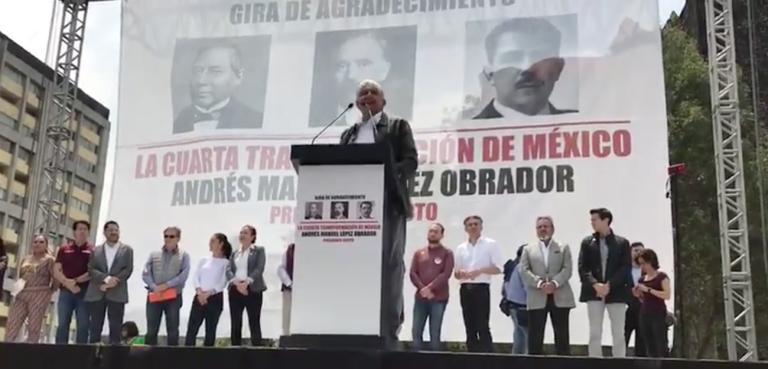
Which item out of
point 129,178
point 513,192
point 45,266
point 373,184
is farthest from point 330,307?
point 129,178

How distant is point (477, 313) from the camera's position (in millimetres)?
4738

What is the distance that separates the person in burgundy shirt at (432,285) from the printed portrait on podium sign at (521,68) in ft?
6.96

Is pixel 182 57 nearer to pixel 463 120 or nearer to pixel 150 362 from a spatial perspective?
pixel 463 120

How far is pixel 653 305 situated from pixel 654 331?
0.48ft

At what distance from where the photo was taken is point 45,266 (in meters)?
4.91

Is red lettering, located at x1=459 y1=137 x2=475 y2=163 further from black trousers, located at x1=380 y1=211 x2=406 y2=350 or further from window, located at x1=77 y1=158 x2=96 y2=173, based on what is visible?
window, located at x1=77 y1=158 x2=96 y2=173

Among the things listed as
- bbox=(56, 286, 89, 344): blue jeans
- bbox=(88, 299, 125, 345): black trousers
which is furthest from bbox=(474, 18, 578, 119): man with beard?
bbox=(56, 286, 89, 344): blue jeans

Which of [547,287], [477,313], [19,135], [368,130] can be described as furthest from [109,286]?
[19,135]

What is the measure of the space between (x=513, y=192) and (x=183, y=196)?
293 centimetres

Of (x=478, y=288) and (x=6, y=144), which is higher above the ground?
(x=6, y=144)

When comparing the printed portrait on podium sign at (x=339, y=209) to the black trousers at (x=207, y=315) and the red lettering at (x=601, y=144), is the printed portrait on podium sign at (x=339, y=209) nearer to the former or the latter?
the black trousers at (x=207, y=315)

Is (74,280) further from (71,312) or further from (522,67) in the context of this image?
(522,67)

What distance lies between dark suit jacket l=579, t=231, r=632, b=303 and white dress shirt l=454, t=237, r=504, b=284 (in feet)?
2.05

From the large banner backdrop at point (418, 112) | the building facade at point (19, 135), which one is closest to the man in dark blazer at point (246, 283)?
the large banner backdrop at point (418, 112)
